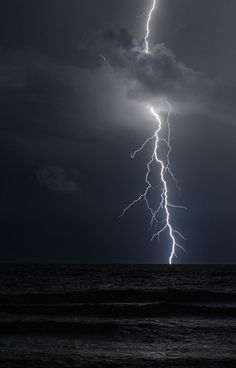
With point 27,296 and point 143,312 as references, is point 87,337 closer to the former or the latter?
point 143,312

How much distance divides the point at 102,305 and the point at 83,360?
12.2m

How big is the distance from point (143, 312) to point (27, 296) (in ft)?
29.7

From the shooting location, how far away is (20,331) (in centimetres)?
1551

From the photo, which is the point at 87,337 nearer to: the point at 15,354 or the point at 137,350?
the point at 137,350

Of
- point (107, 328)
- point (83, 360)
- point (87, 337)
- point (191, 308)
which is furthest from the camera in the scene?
point (191, 308)

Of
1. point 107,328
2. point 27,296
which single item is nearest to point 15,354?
point 107,328

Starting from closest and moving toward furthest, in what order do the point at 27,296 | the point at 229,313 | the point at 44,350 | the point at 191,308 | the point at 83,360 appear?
the point at 83,360 < the point at 44,350 < the point at 229,313 < the point at 191,308 < the point at 27,296

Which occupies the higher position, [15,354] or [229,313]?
[229,313]

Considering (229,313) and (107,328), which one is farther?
(229,313)

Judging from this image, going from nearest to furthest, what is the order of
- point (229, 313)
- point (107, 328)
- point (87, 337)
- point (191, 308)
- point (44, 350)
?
point (44, 350) < point (87, 337) < point (107, 328) < point (229, 313) < point (191, 308)

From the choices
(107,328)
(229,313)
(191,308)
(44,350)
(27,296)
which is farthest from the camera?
(27,296)

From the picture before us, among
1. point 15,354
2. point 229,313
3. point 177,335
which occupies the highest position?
point 229,313

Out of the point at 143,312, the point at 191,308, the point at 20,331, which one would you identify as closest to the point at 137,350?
the point at 20,331

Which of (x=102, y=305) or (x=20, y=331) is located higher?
(x=102, y=305)
